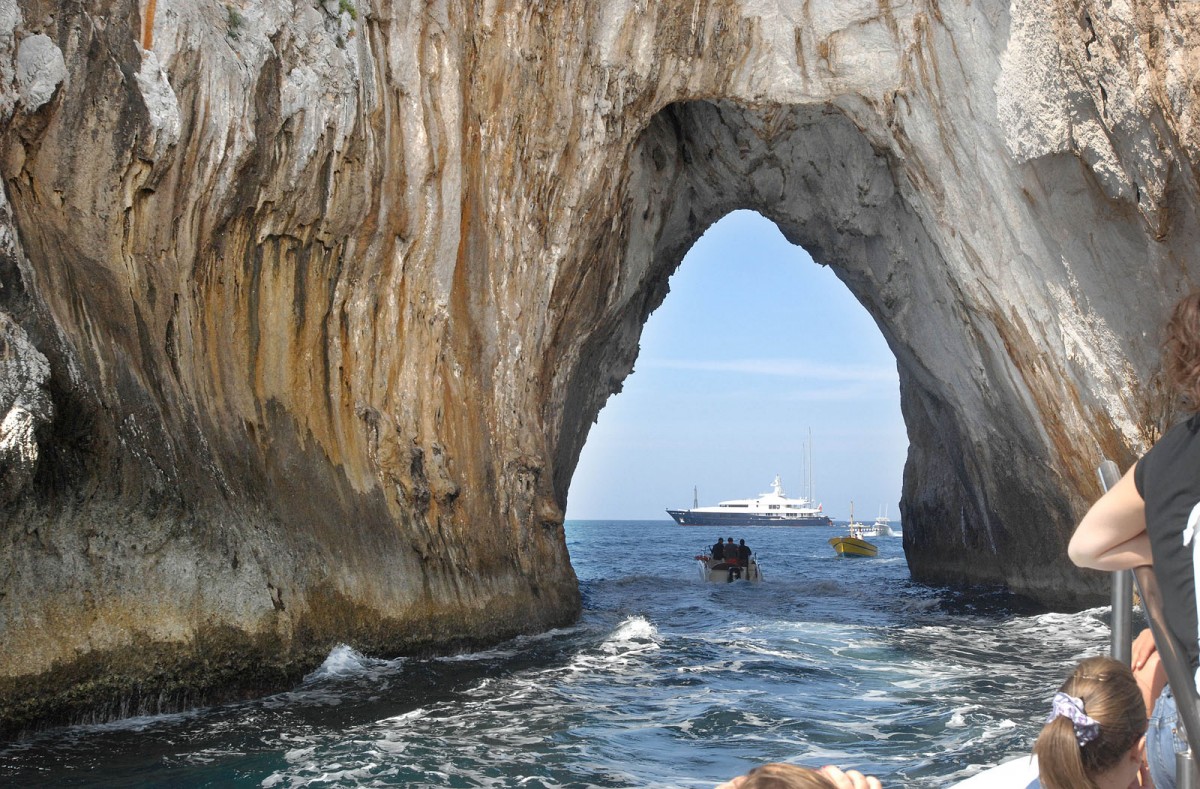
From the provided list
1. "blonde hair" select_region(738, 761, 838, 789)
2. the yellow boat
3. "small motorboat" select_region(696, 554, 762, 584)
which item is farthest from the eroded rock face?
the yellow boat

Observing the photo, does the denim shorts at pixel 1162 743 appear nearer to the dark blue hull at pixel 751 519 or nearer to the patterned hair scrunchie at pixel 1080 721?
the patterned hair scrunchie at pixel 1080 721

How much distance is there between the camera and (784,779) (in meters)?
1.65

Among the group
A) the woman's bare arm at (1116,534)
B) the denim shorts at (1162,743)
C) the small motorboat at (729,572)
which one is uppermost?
the woman's bare arm at (1116,534)

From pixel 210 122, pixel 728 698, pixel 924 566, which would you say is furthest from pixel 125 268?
pixel 924 566

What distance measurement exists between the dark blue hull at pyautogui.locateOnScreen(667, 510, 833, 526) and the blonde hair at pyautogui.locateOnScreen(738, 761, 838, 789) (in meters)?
87.5

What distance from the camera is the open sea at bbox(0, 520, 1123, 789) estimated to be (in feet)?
21.2

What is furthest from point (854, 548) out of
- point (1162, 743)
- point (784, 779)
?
point (784, 779)

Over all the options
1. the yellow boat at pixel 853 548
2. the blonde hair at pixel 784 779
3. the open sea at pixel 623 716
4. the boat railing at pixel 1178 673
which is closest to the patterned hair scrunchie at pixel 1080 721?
the boat railing at pixel 1178 673

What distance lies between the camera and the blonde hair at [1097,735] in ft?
7.07

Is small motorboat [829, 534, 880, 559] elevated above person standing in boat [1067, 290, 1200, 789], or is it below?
below

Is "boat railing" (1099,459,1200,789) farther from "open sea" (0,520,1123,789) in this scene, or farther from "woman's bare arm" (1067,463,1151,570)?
"open sea" (0,520,1123,789)

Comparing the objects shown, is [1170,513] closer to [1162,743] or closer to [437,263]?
[1162,743]

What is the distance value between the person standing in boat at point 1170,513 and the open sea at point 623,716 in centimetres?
431

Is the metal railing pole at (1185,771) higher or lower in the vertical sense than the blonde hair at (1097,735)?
lower
